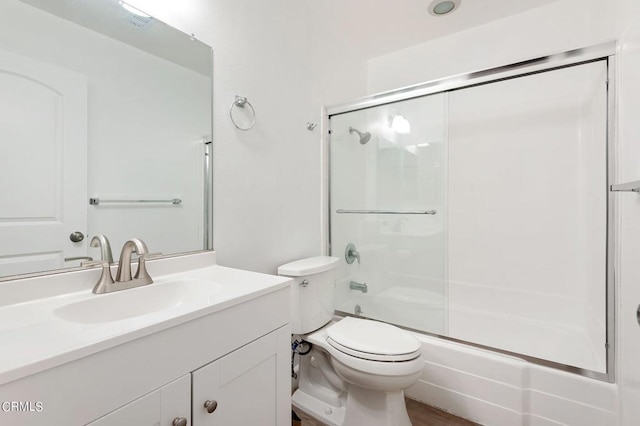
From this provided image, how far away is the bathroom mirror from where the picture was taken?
83 cm

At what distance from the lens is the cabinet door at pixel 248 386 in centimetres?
77

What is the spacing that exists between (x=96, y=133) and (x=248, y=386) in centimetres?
96

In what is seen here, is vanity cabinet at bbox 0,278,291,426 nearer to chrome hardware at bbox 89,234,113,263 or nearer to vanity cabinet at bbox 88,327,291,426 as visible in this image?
vanity cabinet at bbox 88,327,291,426

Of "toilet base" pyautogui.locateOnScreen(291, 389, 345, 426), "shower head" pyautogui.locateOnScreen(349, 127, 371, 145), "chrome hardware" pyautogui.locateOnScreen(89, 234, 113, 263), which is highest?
"shower head" pyautogui.locateOnScreen(349, 127, 371, 145)

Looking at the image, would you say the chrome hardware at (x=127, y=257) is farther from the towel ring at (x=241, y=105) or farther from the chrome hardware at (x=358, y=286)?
the chrome hardware at (x=358, y=286)

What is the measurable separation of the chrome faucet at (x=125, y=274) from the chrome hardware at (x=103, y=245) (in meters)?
0.02

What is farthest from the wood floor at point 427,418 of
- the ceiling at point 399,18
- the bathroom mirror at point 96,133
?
the ceiling at point 399,18

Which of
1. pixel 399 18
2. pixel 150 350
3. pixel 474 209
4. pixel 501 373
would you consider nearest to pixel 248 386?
pixel 150 350

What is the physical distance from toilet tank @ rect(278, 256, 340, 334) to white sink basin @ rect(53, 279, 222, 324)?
54cm

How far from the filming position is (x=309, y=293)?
156 centimetres

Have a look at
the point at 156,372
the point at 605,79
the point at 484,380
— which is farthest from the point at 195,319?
the point at 605,79

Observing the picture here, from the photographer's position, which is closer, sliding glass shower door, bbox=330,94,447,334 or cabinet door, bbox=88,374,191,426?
cabinet door, bbox=88,374,191,426

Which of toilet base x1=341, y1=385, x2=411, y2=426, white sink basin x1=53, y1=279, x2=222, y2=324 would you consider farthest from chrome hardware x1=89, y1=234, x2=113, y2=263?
toilet base x1=341, y1=385, x2=411, y2=426

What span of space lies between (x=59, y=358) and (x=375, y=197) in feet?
6.40
